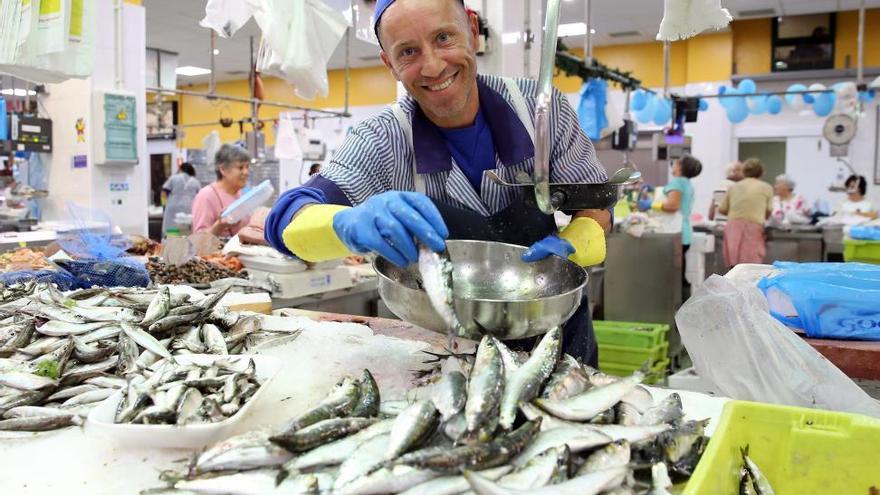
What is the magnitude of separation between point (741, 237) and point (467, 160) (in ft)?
26.1

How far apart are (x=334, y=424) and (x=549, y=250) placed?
2.77 ft

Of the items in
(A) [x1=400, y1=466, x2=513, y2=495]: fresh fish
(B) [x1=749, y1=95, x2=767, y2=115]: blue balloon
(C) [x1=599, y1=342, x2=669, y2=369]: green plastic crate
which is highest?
(B) [x1=749, y1=95, x2=767, y2=115]: blue balloon

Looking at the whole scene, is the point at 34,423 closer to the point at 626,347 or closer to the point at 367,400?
the point at 367,400

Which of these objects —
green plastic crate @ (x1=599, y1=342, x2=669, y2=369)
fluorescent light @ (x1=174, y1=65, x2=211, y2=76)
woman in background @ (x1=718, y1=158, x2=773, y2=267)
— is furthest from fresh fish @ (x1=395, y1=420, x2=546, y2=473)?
fluorescent light @ (x1=174, y1=65, x2=211, y2=76)

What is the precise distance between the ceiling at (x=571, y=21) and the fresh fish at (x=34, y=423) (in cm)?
1017

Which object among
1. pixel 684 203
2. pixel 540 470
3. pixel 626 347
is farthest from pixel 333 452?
pixel 684 203

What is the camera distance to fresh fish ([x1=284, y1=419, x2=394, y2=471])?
1.24 m

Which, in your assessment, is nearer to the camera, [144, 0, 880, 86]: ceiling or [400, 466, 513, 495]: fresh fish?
[400, 466, 513, 495]: fresh fish

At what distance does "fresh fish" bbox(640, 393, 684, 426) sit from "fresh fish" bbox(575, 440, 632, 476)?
7.4 inches

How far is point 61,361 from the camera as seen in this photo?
1971mm

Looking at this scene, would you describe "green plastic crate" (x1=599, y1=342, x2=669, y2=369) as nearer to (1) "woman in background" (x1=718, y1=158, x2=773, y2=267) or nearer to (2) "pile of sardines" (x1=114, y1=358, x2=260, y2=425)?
(2) "pile of sardines" (x1=114, y1=358, x2=260, y2=425)

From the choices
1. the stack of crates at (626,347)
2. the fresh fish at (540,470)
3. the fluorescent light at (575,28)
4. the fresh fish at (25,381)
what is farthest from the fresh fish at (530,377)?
the fluorescent light at (575,28)

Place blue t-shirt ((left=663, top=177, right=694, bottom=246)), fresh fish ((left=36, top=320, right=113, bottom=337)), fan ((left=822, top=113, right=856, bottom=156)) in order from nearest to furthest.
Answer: fresh fish ((left=36, top=320, right=113, bottom=337)), blue t-shirt ((left=663, top=177, right=694, bottom=246)), fan ((left=822, top=113, right=856, bottom=156))

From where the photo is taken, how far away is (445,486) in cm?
113
